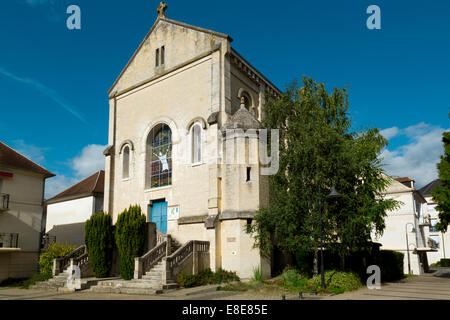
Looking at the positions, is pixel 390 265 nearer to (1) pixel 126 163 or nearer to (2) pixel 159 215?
(2) pixel 159 215

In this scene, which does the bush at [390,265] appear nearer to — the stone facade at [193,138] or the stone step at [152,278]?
the stone facade at [193,138]

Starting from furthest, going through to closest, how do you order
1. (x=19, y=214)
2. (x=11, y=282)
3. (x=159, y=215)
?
(x=159, y=215)
(x=19, y=214)
(x=11, y=282)

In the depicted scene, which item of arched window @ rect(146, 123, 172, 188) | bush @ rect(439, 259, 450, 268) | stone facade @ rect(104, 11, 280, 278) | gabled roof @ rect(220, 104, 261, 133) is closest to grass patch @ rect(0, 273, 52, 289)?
stone facade @ rect(104, 11, 280, 278)

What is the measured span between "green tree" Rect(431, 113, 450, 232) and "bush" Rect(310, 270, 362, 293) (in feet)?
34.3

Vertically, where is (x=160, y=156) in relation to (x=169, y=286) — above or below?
above

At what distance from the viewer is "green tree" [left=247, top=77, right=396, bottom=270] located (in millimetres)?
16656

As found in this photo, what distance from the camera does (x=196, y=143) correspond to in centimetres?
2234

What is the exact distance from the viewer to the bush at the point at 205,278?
1689 cm

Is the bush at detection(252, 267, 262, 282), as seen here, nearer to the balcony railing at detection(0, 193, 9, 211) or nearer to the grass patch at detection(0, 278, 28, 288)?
the grass patch at detection(0, 278, 28, 288)

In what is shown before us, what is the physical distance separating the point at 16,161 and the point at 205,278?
47.1ft

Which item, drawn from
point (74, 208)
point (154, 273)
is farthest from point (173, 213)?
point (74, 208)

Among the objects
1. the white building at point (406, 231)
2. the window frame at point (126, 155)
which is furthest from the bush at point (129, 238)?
the white building at point (406, 231)

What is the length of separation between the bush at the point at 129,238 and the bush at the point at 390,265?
1263 centimetres

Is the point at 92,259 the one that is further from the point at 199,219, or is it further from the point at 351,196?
the point at 351,196
